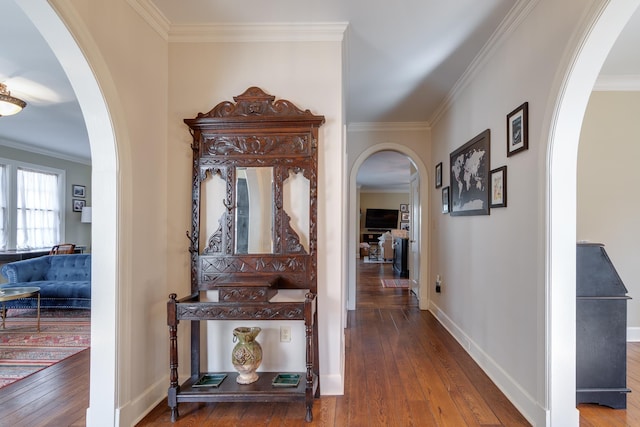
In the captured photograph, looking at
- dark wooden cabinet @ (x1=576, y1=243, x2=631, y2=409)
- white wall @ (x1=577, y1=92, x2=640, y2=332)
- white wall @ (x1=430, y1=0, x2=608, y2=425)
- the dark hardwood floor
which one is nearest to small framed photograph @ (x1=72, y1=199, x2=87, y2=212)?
the dark hardwood floor

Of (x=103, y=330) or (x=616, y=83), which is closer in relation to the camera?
(x=103, y=330)

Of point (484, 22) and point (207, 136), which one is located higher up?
point (484, 22)

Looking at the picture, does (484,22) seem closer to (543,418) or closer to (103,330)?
(543,418)

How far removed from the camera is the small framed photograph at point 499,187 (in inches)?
95.4

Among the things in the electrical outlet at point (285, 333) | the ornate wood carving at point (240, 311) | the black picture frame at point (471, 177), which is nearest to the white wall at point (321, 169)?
the black picture frame at point (471, 177)

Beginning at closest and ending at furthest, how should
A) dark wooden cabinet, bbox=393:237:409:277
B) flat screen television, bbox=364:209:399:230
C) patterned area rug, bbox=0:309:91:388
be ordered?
1. patterned area rug, bbox=0:309:91:388
2. dark wooden cabinet, bbox=393:237:409:277
3. flat screen television, bbox=364:209:399:230

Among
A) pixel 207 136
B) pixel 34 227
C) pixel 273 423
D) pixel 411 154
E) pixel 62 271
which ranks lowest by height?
pixel 273 423

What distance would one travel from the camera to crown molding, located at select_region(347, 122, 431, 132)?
479cm

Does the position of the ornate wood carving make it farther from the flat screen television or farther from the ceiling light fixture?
the flat screen television

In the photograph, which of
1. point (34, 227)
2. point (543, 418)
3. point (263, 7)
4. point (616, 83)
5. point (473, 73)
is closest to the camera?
point (543, 418)

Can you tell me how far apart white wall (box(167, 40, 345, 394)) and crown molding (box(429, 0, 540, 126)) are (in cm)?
119

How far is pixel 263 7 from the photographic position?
2.19 metres

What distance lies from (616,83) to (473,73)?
5.26 feet

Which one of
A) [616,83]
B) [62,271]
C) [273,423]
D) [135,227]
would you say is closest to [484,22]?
[616,83]
